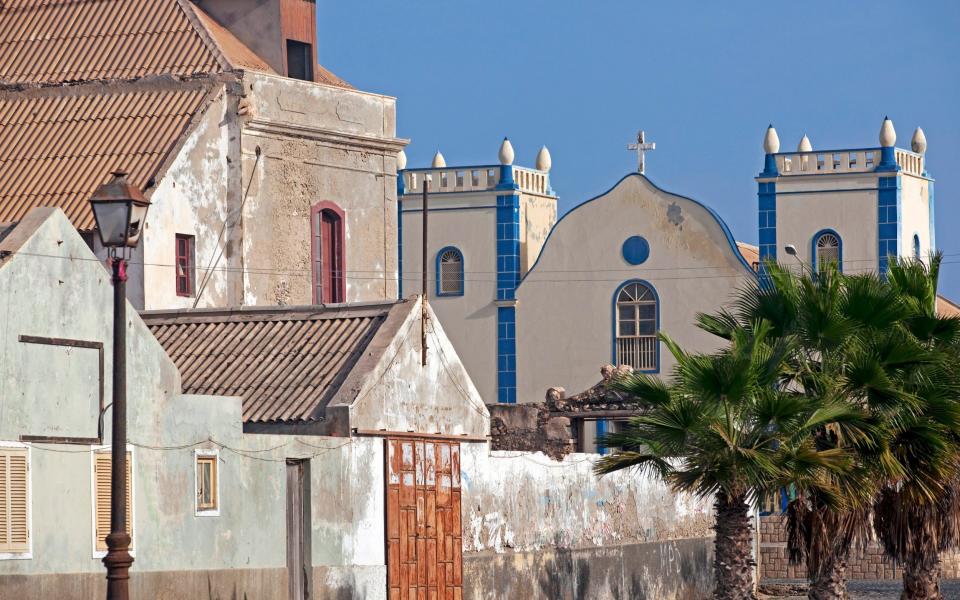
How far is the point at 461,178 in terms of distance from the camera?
56.1m

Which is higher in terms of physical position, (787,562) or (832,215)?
(832,215)

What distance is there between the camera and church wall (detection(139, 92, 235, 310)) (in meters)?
29.9

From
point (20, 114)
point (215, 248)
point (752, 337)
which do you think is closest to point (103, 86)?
point (20, 114)

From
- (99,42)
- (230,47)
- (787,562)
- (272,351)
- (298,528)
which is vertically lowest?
(787,562)

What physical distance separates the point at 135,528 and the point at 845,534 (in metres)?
8.45

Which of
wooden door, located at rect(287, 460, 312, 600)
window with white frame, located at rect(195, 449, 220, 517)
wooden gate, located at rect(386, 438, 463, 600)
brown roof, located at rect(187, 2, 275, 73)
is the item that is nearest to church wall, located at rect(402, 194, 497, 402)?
brown roof, located at rect(187, 2, 275, 73)

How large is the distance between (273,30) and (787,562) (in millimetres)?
14442

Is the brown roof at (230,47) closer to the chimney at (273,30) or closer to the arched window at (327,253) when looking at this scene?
the chimney at (273,30)

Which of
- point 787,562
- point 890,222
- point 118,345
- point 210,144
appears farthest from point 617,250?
point 118,345

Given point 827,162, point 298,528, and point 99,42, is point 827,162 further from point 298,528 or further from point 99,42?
point 298,528

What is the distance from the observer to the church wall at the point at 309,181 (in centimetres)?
3195

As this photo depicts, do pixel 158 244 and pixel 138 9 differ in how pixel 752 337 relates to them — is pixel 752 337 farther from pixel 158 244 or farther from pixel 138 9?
pixel 138 9

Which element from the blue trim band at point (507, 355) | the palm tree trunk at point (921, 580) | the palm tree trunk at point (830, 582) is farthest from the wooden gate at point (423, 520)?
the blue trim band at point (507, 355)

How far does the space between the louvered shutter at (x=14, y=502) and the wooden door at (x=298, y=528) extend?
4.28 m
